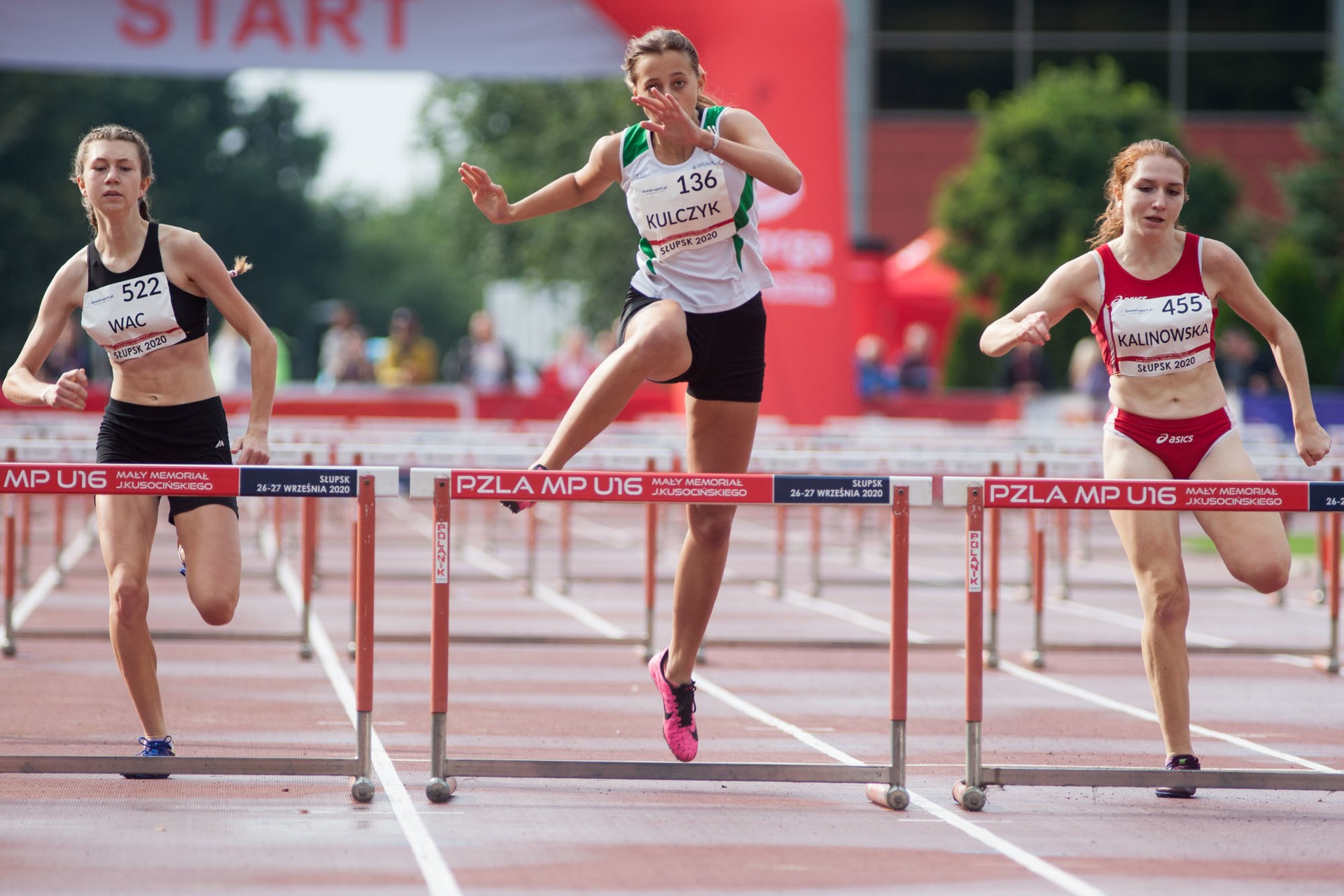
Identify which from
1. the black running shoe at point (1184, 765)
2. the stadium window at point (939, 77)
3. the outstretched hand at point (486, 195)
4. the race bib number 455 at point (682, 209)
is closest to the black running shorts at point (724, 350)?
the race bib number 455 at point (682, 209)

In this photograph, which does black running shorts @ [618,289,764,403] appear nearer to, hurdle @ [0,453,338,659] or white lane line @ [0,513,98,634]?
hurdle @ [0,453,338,659]

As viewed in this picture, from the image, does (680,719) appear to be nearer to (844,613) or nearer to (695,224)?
(695,224)

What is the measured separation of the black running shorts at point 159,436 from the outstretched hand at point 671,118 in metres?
1.87

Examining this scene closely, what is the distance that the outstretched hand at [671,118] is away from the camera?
578 cm

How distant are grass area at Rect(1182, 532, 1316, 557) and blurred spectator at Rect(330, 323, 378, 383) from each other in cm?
1193

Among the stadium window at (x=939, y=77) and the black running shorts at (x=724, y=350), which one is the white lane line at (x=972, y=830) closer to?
the black running shorts at (x=724, y=350)

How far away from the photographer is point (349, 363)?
25.6m

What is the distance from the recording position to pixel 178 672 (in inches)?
372


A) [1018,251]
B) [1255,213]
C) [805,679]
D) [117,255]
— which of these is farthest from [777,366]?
[1255,213]

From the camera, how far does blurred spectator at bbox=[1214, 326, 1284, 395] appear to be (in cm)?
2247

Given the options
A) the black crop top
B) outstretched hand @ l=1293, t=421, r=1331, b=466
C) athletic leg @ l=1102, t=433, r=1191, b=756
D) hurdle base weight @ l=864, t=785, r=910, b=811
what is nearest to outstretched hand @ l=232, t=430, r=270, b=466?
the black crop top

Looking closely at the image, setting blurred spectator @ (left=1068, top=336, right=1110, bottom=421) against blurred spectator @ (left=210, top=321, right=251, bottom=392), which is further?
blurred spectator @ (left=210, top=321, right=251, bottom=392)

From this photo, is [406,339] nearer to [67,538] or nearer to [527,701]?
[67,538]

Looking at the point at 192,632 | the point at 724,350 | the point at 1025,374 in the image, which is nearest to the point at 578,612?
the point at 192,632
